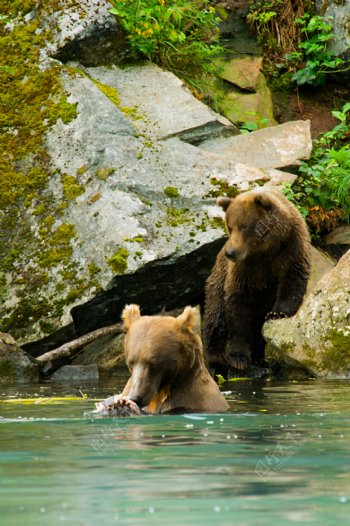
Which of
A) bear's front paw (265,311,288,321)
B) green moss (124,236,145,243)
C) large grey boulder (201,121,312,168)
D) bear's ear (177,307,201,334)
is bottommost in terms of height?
bear's front paw (265,311,288,321)

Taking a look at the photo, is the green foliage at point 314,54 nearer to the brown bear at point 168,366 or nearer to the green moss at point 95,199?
the green moss at point 95,199

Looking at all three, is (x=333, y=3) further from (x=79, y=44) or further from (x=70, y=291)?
(x=70, y=291)

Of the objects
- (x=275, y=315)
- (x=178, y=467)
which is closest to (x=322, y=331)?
(x=275, y=315)

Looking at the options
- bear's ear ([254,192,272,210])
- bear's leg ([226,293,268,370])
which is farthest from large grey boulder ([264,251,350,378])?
bear's ear ([254,192,272,210])

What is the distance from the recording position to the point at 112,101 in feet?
39.3

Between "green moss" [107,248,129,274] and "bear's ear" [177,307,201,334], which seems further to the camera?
"green moss" [107,248,129,274]

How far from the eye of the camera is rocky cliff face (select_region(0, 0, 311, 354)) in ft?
34.2

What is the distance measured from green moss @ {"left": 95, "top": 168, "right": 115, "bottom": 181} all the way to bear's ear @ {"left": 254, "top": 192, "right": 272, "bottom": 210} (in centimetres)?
157

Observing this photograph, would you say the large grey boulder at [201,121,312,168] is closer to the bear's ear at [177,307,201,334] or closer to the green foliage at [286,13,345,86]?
the green foliage at [286,13,345,86]

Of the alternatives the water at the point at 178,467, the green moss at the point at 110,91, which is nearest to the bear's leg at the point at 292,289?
the green moss at the point at 110,91

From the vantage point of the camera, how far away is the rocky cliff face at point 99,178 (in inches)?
411

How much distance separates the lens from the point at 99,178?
36.0ft

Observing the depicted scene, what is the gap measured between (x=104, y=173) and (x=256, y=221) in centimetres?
169

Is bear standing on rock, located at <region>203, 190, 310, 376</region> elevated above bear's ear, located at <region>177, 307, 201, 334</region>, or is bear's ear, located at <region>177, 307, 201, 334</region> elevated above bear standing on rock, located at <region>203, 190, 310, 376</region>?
bear's ear, located at <region>177, 307, 201, 334</region>
